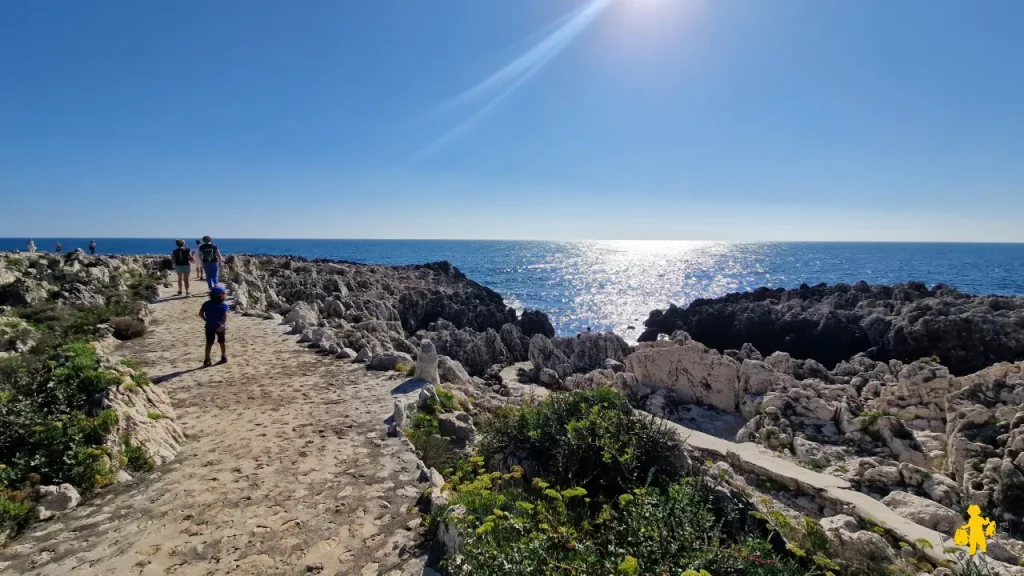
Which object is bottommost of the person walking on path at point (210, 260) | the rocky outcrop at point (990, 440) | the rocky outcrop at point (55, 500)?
the rocky outcrop at point (990, 440)

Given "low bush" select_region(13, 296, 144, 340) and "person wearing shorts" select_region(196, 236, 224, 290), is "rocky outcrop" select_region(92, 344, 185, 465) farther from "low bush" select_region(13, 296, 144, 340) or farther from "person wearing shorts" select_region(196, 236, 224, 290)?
"person wearing shorts" select_region(196, 236, 224, 290)

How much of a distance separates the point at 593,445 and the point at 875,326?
1099 inches

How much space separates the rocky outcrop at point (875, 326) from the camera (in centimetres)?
2280

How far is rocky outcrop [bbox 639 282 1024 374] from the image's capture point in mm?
22797

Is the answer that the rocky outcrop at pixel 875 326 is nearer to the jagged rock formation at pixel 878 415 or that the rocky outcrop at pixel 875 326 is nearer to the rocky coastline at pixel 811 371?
the rocky coastline at pixel 811 371

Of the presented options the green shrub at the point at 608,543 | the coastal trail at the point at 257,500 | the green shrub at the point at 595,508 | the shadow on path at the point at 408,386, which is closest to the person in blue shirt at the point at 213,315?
the coastal trail at the point at 257,500

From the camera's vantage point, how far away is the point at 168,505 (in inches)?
243

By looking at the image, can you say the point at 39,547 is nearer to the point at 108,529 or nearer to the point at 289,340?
the point at 108,529

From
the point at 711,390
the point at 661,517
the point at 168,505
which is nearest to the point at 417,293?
the point at 711,390

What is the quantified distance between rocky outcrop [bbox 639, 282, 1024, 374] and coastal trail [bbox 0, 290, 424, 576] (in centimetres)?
2607

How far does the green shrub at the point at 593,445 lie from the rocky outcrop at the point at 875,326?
24.0 meters

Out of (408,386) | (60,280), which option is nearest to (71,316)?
(60,280)

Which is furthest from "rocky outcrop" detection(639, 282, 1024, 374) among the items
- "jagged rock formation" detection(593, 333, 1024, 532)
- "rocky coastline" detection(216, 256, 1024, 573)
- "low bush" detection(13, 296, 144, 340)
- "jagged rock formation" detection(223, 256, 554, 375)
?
"low bush" detection(13, 296, 144, 340)

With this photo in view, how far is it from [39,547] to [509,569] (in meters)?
5.45
